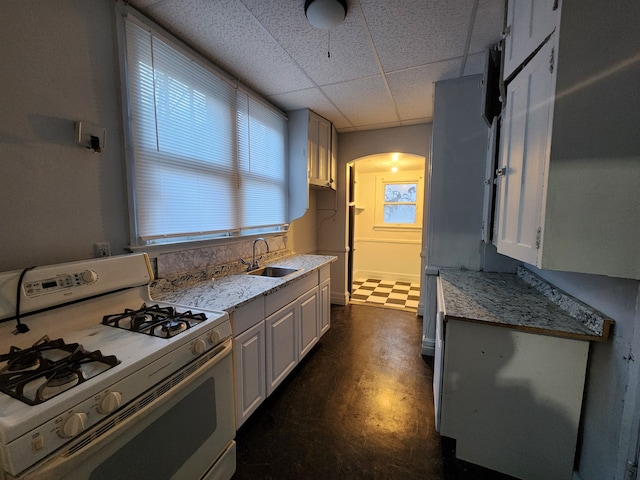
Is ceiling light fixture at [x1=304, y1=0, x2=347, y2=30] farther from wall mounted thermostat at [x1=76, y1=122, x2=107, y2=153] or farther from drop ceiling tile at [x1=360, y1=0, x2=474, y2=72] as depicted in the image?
wall mounted thermostat at [x1=76, y1=122, x2=107, y2=153]

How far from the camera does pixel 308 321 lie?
7.88 feet

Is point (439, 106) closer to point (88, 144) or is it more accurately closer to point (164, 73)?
point (164, 73)

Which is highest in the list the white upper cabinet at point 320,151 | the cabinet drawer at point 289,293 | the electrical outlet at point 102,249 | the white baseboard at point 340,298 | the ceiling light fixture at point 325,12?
the ceiling light fixture at point 325,12

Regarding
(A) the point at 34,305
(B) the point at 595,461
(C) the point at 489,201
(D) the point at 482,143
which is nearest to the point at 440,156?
(D) the point at 482,143

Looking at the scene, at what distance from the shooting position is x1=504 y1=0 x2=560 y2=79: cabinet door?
107 cm

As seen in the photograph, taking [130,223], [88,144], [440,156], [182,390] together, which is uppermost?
[440,156]

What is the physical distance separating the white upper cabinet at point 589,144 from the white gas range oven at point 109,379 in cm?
150

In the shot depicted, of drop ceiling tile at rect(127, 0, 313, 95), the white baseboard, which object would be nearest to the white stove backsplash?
drop ceiling tile at rect(127, 0, 313, 95)

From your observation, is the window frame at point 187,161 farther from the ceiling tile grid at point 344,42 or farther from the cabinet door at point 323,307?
the cabinet door at point 323,307

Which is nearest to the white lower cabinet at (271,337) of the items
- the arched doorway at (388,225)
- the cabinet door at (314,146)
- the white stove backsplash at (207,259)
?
the white stove backsplash at (207,259)

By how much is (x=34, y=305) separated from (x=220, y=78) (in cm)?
188

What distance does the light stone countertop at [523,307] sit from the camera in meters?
1.19

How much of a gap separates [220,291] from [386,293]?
11.1 ft

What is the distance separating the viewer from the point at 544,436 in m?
1.27
